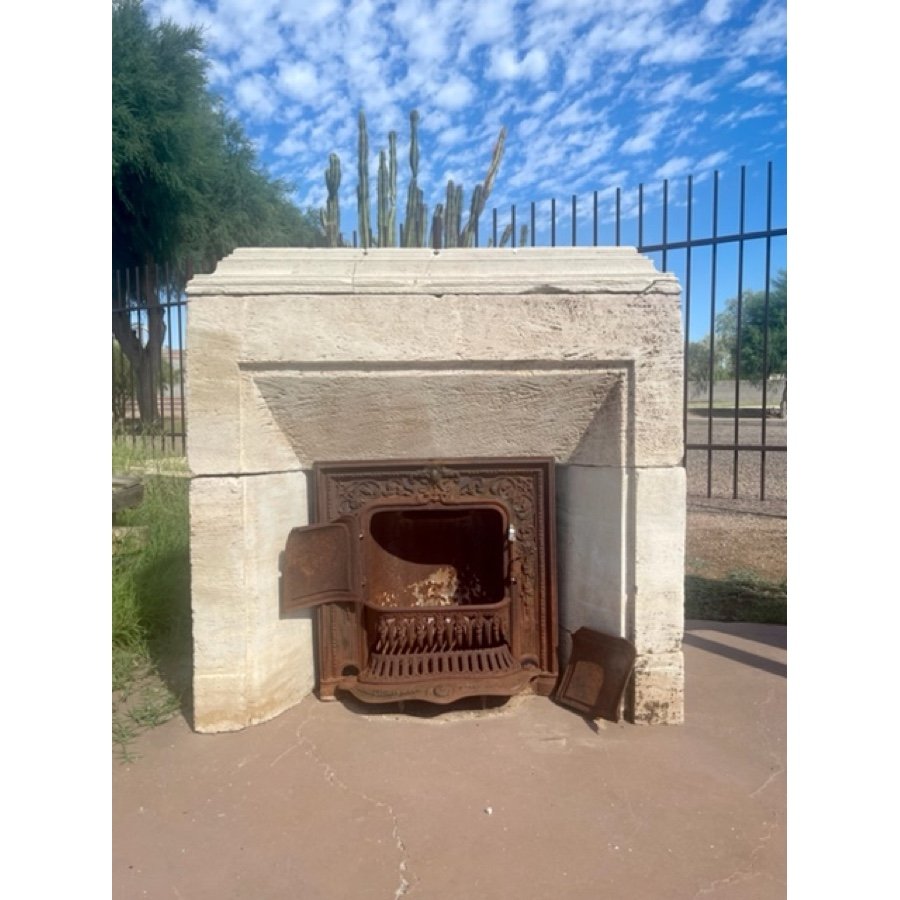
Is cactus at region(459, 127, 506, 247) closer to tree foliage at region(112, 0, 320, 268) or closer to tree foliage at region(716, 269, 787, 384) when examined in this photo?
tree foliage at region(112, 0, 320, 268)

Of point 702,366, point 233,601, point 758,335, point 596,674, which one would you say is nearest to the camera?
point 233,601

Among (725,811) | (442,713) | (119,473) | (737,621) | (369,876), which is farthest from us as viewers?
(119,473)

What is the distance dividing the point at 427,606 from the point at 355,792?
34.7 inches

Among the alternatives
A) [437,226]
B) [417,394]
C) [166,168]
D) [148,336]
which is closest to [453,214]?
[437,226]

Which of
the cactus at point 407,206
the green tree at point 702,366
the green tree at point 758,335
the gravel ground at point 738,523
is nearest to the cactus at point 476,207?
the cactus at point 407,206

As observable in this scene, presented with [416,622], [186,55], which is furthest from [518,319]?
[186,55]

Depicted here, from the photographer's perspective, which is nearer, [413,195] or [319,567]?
[319,567]

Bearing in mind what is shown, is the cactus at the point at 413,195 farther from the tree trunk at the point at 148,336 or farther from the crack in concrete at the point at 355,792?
the crack in concrete at the point at 355,792

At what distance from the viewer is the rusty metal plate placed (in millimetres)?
2541

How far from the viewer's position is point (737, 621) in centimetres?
388

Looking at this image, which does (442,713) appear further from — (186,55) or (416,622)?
(186,55)

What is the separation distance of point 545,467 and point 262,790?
1.73 meters

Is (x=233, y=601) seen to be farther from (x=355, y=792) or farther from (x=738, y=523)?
(x=738, y=523)

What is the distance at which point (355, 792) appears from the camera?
6.97ft
